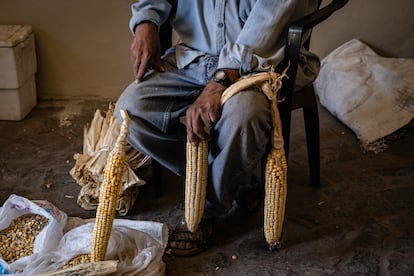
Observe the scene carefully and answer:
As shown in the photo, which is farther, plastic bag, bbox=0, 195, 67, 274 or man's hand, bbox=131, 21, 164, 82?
man's hand, bbox=131, 21, 164, 82

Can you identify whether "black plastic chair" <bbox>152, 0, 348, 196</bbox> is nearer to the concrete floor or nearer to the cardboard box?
the concrete floor

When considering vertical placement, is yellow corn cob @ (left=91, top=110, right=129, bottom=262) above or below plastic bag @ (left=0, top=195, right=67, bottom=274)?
above

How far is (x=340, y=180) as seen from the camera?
2.42 meters

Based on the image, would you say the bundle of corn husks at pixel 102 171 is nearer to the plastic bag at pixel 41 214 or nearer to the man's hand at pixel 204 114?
the plastic bag at pixel 41 214

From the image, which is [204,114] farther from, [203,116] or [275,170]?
[275,170]

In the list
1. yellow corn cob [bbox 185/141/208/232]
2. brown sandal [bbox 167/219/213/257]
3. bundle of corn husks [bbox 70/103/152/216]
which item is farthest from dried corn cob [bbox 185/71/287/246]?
bundle of corn husks [bbox 70/103/152/216]

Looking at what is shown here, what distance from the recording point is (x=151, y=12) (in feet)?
6.64

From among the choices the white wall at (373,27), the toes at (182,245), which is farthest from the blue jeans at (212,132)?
the white wall at (373,27)

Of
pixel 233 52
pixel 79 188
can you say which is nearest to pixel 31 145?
pixel 79 188

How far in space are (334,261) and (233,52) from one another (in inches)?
30.7

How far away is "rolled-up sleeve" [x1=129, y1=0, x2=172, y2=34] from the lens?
6.59 feet

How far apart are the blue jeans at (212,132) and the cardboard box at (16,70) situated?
1.01m

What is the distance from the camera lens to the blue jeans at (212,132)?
69.8 inches

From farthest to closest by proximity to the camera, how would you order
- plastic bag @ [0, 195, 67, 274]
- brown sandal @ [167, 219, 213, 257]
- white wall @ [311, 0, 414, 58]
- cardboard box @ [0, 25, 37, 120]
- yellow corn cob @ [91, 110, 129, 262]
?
white wall @ [311, 0, 414, 58] → cardboard box @ [0, 25, 37, 120] → brown sandal @ [167, 219, 213, 257] → plastic bag @ [0, 195, 67, 274] → yellow corn cob @ [91, 110, 129, 262]
